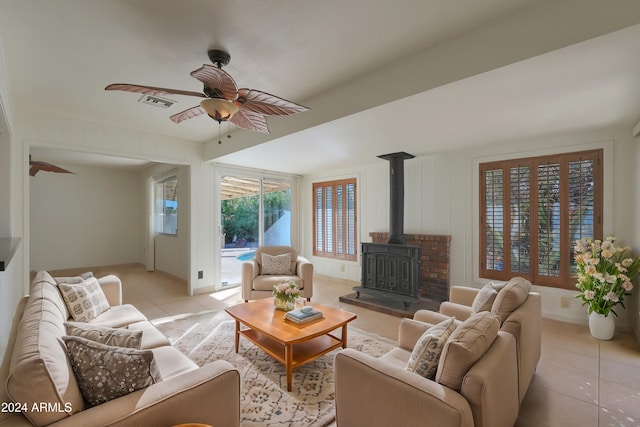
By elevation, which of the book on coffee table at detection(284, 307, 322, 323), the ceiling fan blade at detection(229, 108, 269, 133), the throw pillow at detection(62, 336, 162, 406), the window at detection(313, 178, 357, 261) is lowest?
the book on coffee table at detection(284, 307, 322, 323)

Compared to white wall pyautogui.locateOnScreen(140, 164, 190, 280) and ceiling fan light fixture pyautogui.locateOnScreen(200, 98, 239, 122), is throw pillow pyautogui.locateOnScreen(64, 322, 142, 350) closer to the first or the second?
ceiling fan light fixture pyautogui.locateOnScreen(200, 98, 239, 122)

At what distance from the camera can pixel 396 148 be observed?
4.01 meters

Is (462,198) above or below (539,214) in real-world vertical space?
above

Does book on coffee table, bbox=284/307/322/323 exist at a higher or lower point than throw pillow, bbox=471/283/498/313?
lower

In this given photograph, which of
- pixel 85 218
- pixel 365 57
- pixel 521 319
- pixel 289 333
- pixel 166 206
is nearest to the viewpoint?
pixel 521 319

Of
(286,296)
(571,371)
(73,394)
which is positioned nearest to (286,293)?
(286,296)

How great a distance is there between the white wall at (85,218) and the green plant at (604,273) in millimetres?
8830

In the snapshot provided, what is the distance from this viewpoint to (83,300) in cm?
242

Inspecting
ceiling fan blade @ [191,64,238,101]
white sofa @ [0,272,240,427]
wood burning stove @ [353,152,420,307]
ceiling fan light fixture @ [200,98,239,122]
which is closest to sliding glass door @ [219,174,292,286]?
wood burning stove @ [353,152,420,307]

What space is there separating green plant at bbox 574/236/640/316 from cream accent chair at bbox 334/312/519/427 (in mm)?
2222

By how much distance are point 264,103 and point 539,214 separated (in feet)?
11.9

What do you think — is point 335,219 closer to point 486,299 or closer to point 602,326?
point 486,299

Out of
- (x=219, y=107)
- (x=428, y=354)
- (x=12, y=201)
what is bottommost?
(x=428, y=354)

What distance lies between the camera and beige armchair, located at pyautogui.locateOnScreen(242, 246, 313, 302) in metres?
4.01
